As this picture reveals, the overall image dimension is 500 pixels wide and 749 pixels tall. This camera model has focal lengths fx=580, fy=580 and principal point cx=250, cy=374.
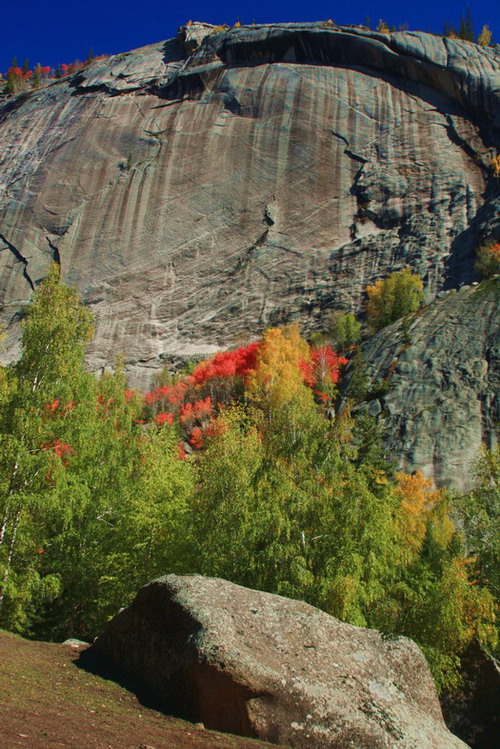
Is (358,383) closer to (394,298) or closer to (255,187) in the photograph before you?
(394,298)

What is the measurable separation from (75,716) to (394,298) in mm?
49314

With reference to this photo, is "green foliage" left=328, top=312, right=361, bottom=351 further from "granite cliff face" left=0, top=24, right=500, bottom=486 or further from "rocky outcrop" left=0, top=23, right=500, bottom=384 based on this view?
"rocky outcrop" left=0, top=23, right=500, bottom=384

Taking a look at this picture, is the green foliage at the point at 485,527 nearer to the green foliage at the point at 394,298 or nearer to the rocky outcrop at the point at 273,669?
the rocky outcrop at the point at 273,669

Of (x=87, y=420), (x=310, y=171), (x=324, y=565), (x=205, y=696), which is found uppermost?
(x=310, y=171)

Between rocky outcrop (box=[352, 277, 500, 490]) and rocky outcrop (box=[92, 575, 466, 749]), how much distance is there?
23.6 metres

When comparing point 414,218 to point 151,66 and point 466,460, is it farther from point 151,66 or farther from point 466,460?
point 151,66

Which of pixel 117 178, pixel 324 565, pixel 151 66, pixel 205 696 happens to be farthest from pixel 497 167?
pixel 205 696

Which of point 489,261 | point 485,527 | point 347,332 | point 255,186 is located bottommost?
point 485,527

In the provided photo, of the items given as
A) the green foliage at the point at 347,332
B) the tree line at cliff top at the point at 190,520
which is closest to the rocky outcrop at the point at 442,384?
the green foliage at the point at 347,332

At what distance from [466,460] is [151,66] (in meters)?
71.3

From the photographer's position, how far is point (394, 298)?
53000 millimetres

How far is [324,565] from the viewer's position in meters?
15.0

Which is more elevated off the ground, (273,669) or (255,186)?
(255,186)

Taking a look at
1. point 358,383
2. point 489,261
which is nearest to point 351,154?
point 489,261
